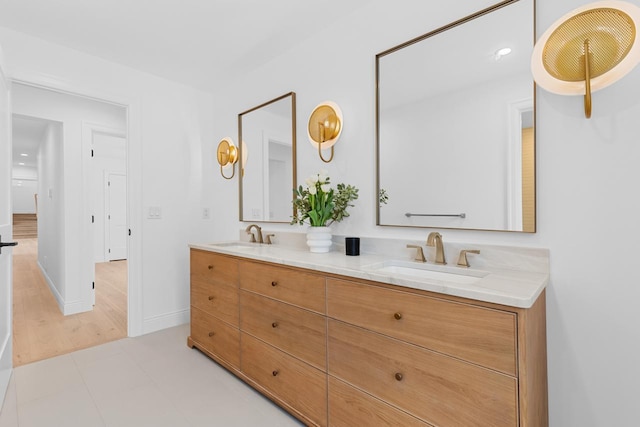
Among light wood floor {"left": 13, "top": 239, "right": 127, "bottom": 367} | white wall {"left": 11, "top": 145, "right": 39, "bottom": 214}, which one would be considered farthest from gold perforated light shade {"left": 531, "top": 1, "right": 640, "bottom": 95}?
white wall {"left": 11, "top": 145, "right": 39, "bottom": 214}

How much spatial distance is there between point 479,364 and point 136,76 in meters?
3.32

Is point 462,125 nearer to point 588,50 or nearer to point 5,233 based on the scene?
point 588,50

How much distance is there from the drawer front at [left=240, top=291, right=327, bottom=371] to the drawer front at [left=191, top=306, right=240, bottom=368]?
0.58 feet

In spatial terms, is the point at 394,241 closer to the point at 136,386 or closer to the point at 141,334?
the point at 136,386

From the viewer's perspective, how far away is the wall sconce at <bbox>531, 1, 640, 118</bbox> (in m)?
1.13

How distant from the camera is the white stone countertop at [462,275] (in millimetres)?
1013

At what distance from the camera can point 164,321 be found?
3.04 meters

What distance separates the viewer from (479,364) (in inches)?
40.5

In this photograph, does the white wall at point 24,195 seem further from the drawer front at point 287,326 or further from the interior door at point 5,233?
the drawer front at point 287,326

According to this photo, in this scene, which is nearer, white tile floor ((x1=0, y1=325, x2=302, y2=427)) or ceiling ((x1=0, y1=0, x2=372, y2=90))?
white tile floor ((x1=0, y1=325, x2=302, y2=427))

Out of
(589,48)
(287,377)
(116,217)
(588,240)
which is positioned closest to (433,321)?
(588,240)

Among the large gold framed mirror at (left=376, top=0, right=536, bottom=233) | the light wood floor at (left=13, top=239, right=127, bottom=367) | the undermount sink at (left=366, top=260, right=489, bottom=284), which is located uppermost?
the large gold framed mirror at (left=376, top=0, right=536, bottom=233)

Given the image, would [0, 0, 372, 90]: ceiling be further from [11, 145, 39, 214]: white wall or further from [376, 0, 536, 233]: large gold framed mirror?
[11, 145, 39, 214]: white wall

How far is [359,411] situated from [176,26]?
2590 millimetres
